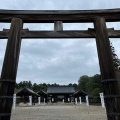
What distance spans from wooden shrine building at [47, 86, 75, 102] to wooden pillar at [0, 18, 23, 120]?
44562 mm

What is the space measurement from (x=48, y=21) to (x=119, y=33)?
71.4 inches

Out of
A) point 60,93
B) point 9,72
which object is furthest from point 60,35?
point 60,93

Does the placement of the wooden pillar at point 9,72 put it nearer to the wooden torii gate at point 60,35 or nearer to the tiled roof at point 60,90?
the wooden torii gate at point 60,35

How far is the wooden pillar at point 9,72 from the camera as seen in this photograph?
10.7 feet

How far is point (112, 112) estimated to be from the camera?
3227 mm

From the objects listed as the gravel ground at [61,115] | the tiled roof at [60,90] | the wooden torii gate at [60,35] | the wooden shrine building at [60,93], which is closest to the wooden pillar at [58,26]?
the wooden torii gate at [60,35]

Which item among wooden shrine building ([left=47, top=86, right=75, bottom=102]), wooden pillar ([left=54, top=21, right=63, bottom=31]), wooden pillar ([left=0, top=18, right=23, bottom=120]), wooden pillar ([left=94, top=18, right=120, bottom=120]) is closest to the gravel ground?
wooden pillar ([left=94, top=18, right=120, bottom=120])

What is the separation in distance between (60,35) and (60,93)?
44.4 metres

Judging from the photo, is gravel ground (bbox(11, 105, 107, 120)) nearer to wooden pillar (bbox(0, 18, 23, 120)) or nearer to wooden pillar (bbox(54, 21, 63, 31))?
wooden pillar (bbox(54, 21, 63, 31))

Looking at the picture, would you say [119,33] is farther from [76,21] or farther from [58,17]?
[58,17]

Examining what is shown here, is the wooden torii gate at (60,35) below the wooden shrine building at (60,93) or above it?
below

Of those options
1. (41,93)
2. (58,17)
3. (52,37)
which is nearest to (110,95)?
(52,37)

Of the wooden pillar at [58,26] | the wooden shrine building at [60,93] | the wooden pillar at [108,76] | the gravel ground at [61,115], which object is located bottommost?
the gravel ground at [61,115]

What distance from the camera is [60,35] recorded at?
415cm
